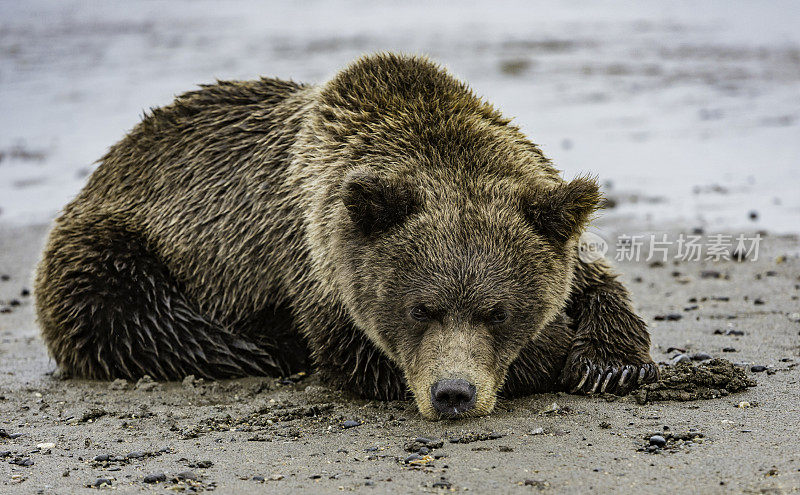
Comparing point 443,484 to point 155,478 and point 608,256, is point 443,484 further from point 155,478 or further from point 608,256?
point 608,256

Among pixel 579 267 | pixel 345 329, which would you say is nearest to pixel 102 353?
pixel 345 329

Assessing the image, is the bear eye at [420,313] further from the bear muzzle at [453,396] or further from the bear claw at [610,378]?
the bear claw at [610,378]

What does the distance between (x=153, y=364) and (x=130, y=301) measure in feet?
1.61

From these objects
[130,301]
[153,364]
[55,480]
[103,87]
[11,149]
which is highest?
[103,87]

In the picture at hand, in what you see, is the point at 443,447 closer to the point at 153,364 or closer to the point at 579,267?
the point at 579,267

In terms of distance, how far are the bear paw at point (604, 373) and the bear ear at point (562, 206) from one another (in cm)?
96

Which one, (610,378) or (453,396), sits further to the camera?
(610,378)

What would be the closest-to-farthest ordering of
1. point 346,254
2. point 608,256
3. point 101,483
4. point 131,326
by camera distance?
point 101,483 < point 346,254 < point 131,326 < point 608,256

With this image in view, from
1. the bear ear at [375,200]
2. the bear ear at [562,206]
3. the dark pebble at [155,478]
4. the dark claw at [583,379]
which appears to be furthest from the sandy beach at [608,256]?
the bear ear at [375,200]

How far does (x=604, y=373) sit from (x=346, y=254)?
5.82ft

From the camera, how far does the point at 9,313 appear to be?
9195 millimetres

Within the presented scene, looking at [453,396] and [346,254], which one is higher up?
[346,254]

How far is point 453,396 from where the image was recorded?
4.84 metres

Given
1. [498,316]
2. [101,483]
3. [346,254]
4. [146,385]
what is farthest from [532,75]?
[101,483]
